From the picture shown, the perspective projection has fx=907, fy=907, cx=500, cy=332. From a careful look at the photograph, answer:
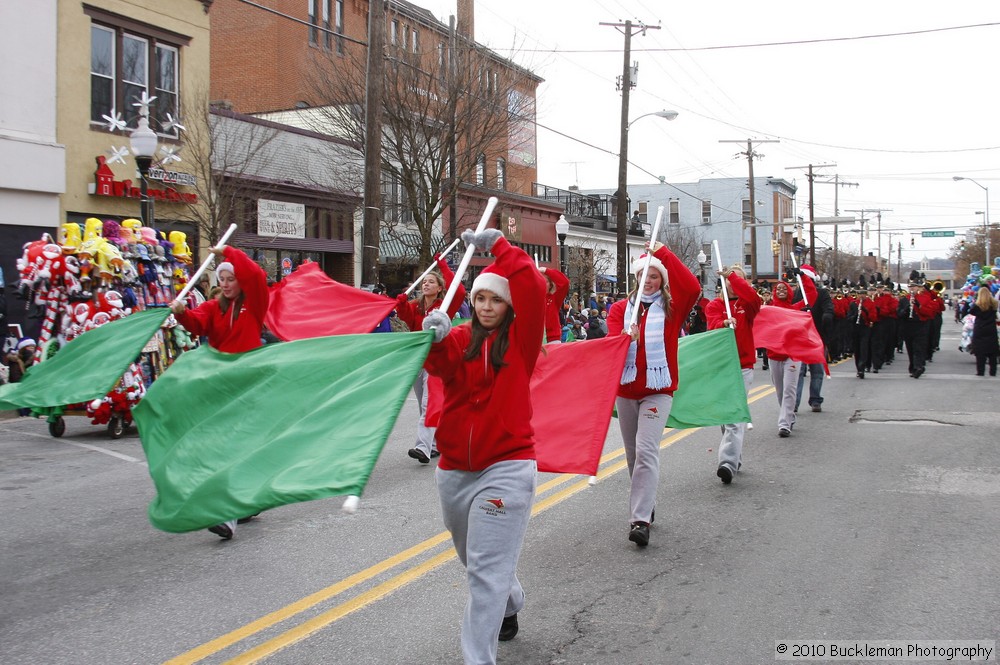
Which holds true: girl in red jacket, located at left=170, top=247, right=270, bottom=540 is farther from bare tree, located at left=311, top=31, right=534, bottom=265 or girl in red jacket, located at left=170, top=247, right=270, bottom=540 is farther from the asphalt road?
bare tree, located at left=311, top=31, right=534, bottom=265

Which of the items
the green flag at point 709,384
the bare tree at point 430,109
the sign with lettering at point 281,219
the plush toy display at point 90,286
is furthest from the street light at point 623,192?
the green flag at point 709,384

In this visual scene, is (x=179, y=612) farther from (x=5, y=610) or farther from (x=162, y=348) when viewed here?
(x=162, y=348)

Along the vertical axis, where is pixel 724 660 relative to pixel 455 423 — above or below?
below

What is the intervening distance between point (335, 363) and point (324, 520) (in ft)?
10.2

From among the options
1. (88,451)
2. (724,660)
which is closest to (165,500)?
(724,660)

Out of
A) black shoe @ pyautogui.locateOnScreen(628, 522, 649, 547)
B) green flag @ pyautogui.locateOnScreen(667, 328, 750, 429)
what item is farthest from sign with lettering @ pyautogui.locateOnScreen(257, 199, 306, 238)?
black shoe @ pyautogui.locateOnScreen(628, 522, 649, 547)

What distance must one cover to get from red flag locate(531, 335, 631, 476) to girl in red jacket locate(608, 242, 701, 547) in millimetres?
386

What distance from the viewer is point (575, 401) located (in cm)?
594

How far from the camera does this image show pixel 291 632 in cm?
483

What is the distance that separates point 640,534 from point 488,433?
2.69 m

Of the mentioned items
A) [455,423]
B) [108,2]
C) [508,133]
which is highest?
[108,2]

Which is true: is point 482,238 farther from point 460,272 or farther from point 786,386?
point 786,386

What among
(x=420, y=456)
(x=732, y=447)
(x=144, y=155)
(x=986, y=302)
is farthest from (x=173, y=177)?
(x=986, y=302)

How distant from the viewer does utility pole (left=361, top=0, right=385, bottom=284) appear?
1584cm
